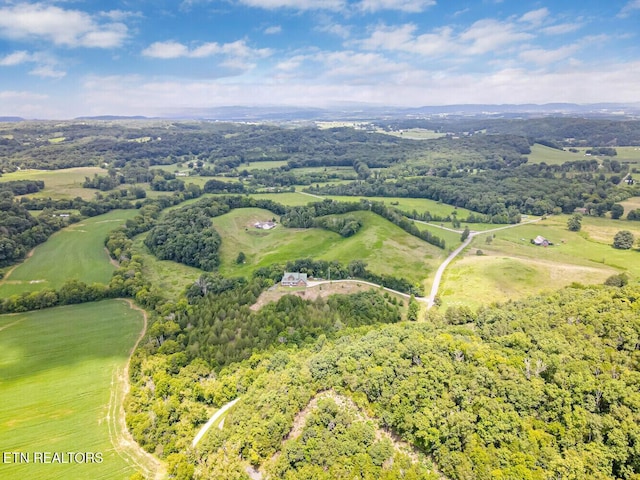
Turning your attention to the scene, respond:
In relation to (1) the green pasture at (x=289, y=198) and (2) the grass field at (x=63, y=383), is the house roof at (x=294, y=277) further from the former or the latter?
(1) the green pasture at (x=289, y=198)

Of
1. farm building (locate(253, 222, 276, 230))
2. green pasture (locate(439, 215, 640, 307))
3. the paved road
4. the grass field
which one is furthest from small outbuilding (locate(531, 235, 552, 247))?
the grass field

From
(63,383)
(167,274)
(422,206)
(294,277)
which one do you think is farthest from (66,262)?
(422,206)

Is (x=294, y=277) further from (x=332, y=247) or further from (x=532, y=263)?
(x=532, y=263)

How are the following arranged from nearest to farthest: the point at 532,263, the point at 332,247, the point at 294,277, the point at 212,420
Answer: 1. the point at 212,420
2. the point at 294,277
3. the point at 532,263
4. the point at 332,247

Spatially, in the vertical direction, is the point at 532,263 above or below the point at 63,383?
above

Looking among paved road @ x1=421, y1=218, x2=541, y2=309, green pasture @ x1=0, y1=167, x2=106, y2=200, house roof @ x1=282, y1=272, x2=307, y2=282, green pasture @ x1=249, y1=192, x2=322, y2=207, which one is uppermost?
green pasture @ x1=0, y1=167, x2=106, y2=200

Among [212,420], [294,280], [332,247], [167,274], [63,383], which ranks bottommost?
[167,274]

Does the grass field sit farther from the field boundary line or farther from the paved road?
the paved road
